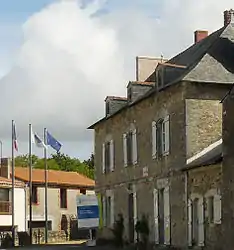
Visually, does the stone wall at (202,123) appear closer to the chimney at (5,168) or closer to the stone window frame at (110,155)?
the stone window frame at (110,155)

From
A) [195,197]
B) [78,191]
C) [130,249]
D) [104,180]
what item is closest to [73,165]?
[78,191]

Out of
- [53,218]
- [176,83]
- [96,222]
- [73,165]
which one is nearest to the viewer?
[176,83]

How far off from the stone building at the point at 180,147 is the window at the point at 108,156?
212 centimetres

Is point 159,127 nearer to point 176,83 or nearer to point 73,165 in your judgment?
point 176,83

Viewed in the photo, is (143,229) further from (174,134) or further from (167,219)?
(174,134)

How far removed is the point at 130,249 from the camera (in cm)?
3706

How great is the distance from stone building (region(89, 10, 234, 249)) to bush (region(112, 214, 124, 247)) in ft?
1.29

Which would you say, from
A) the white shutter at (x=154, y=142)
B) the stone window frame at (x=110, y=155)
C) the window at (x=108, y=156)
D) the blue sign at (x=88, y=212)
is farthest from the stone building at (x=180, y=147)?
the window at (x=108, y=156)

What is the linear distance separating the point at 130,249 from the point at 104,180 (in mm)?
8287

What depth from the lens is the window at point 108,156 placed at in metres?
43.0

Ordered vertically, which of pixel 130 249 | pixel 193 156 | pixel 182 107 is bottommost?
pixel 130 249

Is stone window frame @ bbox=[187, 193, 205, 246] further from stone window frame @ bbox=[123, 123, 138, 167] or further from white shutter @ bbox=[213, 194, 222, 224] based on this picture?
stone window frame @ bbox=[123, 123, 138, 167]

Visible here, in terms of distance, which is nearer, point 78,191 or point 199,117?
point 199,117

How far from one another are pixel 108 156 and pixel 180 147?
40.4 feet
